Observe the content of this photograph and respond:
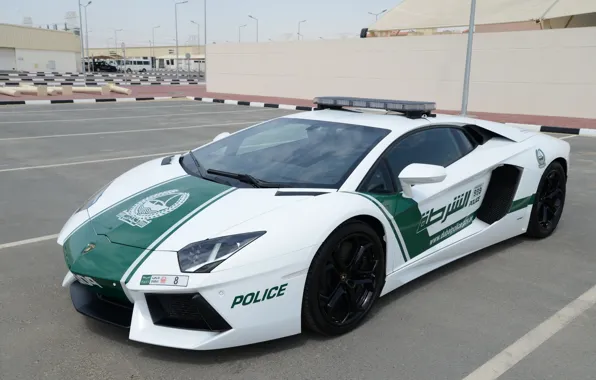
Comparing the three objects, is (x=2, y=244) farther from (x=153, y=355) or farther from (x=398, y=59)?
(x=398, y=59)

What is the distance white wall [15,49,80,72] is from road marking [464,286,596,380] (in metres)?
67.1

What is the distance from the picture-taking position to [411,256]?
3480 mm

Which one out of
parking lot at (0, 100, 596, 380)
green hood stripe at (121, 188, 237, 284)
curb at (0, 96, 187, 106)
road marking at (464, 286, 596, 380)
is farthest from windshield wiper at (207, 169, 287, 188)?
curb at (0, 96, 187, 106)

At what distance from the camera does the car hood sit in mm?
2766

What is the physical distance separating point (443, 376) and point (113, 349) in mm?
1732

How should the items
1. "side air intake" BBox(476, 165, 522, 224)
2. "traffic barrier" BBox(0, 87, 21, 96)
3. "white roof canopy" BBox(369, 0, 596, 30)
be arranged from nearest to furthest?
"side air intake" BBox(476, 165, 522, 224), "white roof canopy" BBox(369, 0, 596, 30), "traffic barrier" BBox(0, 87, 21, 96)

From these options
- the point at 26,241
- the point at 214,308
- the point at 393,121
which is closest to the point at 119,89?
the point at 26,241

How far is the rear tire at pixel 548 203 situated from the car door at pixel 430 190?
2.84 feet

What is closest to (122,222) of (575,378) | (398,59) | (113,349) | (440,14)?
(113,349)

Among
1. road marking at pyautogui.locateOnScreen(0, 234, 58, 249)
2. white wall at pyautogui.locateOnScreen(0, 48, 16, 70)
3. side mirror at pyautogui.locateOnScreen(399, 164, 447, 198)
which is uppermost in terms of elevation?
white wall at pyautogui.locateOnScreen(0, 48, 16, 70)

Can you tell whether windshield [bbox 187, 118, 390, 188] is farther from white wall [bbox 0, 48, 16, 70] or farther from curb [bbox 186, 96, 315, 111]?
white wall [bbox 0, 48, 16, 70]

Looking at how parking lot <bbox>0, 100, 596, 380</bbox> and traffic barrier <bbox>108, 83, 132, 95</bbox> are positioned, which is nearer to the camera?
parking lot <bbox>0, 100, 596, 380</bbox>

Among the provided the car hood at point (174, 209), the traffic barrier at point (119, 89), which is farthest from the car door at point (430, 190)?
the traffic barrier at point (119, 89)

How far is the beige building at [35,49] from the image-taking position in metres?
60.7
